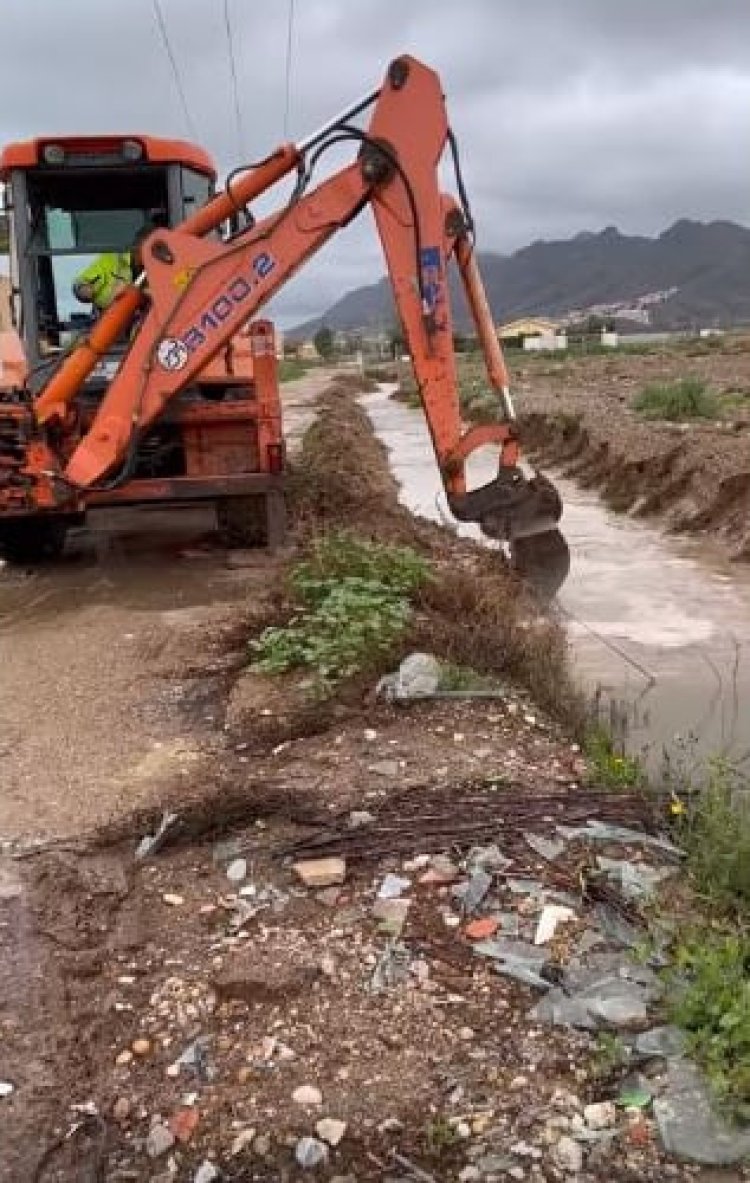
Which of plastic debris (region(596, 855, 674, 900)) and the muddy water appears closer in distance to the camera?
plastic debris (region(596, 855, 674, 900))

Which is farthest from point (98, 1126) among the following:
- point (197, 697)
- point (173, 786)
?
point (197, 697)

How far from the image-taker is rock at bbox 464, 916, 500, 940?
3.83m

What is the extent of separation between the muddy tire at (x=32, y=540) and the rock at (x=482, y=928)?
727 centimetres

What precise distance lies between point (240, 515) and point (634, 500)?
5.35 meters

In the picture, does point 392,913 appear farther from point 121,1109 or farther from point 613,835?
point 121,1109

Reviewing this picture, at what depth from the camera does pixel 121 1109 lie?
3273mm

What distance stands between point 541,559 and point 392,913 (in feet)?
15.1

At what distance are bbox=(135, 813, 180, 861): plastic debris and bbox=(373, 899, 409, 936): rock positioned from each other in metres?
1.02

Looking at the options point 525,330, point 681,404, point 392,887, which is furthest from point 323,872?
point 525,330

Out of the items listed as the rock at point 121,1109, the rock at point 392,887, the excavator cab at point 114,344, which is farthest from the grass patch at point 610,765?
the excavator cab at point 114,344

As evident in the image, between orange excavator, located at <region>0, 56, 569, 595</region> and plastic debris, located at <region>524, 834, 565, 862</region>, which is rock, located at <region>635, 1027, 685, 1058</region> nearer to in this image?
plastic debris, located at <region>524, 834, 565, 862</region>

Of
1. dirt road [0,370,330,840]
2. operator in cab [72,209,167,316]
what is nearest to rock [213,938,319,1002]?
dirt road [0,370,330,840]

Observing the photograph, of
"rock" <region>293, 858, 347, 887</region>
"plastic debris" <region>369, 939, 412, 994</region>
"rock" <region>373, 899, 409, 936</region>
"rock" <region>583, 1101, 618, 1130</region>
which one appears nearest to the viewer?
"rock" <region>583, 1101, 618, 1130</region>

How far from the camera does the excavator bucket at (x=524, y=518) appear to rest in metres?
7.55
